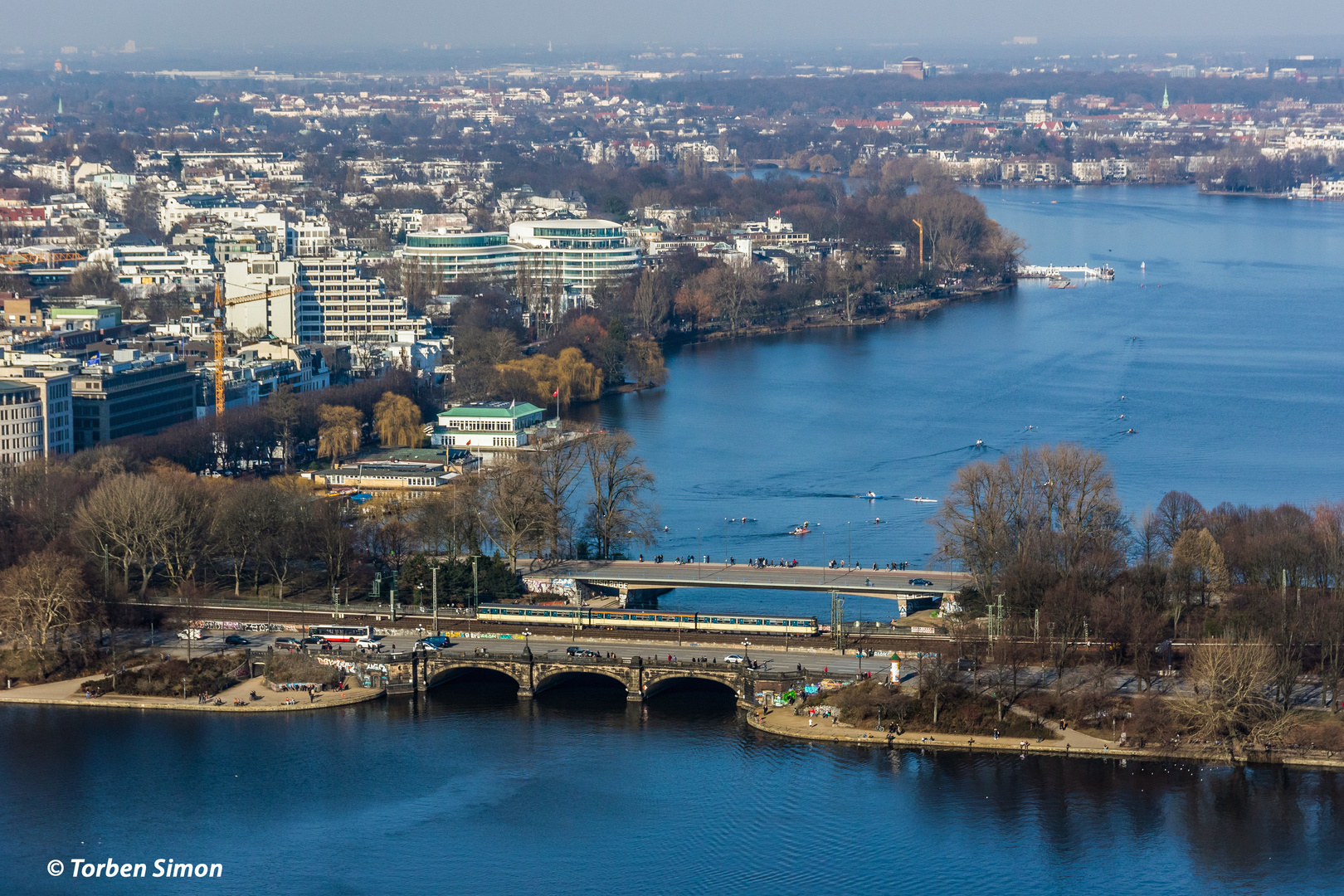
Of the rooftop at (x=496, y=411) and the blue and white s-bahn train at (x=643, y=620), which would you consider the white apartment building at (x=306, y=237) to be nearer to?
the rooftop at (x=496, y=411)

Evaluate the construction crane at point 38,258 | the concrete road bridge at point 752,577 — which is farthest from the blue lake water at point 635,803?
the construction crane at point 38,258

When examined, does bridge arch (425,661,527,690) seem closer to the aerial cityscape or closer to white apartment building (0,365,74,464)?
the aerial cityscape

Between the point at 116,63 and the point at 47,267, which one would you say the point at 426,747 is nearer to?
the point at 47,267

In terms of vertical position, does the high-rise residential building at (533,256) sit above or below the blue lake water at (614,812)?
above

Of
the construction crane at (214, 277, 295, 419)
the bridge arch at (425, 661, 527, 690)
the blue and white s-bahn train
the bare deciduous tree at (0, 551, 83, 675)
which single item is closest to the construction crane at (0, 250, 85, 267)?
the construction crane at (214, 277, 295, 419)

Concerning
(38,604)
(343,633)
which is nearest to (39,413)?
(38,604)

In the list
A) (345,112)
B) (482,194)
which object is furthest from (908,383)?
(345,112)
